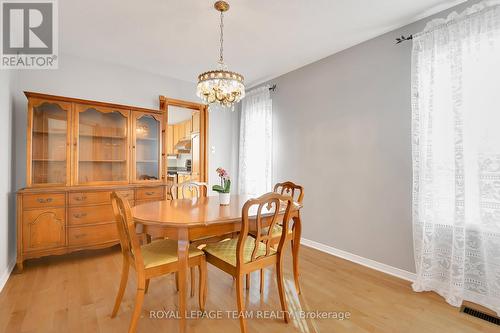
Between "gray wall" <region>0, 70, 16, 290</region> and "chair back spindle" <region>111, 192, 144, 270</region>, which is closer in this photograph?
"chair back spindle" <region>111, 192, 144, 270</region>

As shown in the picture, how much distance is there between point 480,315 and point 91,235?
12.2 feet

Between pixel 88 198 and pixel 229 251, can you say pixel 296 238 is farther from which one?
pixel 88 198

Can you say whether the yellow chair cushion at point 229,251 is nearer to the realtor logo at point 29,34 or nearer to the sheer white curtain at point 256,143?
the sheer white curtain at point 256,143

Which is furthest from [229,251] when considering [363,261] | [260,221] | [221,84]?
[363,261]

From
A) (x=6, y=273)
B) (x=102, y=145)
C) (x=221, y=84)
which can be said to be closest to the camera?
(x=221, y=84)

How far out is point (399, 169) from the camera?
8.29ft

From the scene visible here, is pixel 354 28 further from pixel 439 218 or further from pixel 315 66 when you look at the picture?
pixel 439 218

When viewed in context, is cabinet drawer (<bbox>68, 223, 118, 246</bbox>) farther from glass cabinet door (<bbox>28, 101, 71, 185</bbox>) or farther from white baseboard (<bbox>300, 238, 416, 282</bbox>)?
white baseboard (<bbox>300, 238, 416, 282</bbox>)

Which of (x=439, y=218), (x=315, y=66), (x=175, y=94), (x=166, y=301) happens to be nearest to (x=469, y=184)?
(x=439, y=218)

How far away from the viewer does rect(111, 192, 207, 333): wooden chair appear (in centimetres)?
154

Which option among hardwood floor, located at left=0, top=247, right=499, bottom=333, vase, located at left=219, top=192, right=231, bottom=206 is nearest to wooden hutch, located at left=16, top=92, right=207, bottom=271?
hardwood floor, located at left=0, top=247, right=499, bottom=333

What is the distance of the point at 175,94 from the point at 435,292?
13.4 ft

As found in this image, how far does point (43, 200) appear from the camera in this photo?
2611 mm

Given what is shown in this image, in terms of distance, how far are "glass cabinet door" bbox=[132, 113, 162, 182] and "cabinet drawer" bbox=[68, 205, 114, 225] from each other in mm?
584
